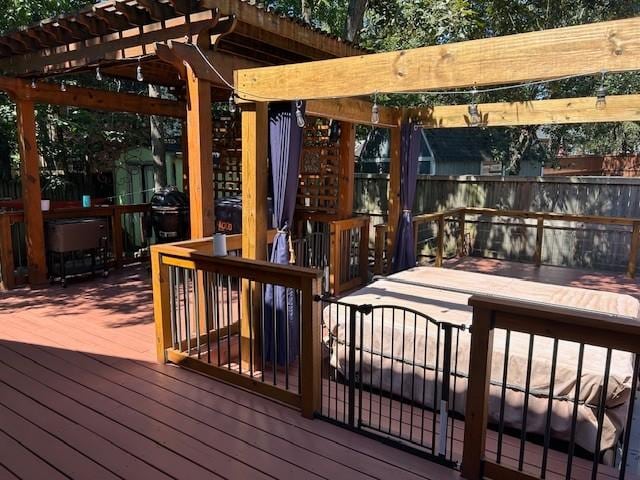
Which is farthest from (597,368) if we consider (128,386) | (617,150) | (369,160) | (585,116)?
(617,150)

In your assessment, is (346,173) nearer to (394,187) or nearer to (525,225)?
(394,187)

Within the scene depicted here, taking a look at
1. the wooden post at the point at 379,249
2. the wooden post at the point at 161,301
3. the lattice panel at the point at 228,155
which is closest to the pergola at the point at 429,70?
the wooden post at the point at 161,301

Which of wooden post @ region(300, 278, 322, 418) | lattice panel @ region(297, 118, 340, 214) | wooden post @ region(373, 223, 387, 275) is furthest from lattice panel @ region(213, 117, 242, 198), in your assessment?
wooden post @ region(300, 278, 322, 418)

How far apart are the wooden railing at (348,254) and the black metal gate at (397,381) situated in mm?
1721

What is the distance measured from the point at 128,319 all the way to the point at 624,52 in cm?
431

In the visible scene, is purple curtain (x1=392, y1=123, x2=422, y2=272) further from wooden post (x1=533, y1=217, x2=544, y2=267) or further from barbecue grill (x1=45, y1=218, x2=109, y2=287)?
barbecue grill (x1=45, y1=218, x2=109, y2=287)

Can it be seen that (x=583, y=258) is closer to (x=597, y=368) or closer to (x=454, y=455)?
(x=597, y=368)

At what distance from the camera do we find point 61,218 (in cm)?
604

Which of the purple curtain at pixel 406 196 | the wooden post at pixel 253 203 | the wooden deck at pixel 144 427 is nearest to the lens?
the wooden deck at pixel 144 427

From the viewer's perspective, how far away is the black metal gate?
→ 2509 millimetres

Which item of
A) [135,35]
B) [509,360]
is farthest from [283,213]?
[135,35]

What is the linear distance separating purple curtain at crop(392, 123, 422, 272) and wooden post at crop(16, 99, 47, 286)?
4387 millimetres

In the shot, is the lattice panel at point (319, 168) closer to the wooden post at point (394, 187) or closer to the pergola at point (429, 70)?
the wooden post at point (394, 187)

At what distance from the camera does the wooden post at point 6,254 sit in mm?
5461
